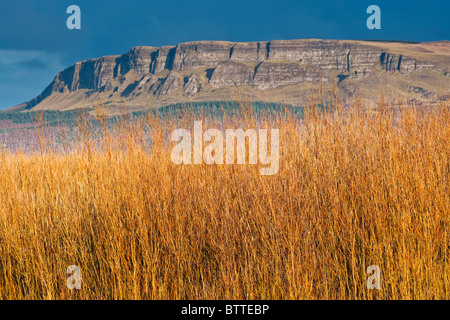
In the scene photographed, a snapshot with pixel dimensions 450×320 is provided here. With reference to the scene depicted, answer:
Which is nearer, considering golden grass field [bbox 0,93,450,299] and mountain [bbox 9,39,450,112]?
golden grass field [bbox 0,93,450,299]

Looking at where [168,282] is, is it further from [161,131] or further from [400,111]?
[400,111]

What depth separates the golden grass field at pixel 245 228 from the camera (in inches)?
81.1

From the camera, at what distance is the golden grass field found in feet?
6.76

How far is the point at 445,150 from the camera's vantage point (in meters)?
3.39

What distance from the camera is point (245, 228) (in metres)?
2.43

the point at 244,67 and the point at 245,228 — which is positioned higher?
the point at 244,67

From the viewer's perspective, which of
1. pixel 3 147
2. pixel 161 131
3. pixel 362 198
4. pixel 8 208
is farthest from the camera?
pixel 3 147

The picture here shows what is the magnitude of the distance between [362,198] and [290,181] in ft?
1.70

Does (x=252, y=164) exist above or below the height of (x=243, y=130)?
below

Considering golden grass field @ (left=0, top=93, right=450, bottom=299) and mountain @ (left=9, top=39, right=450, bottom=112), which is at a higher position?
mountain @ (left=9, top=39, right=450, bottom=112)

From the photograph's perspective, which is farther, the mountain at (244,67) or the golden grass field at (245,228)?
the mountain at (244,67)

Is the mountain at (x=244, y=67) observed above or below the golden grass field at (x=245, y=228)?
above

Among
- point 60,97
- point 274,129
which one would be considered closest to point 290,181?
point 274,129

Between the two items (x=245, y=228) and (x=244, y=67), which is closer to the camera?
(x=245, y=228)
